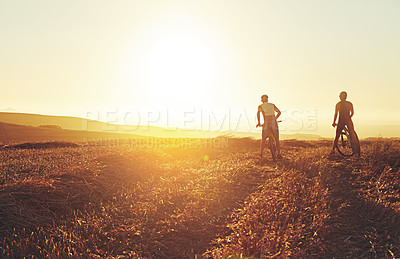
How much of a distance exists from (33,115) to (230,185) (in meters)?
57.3

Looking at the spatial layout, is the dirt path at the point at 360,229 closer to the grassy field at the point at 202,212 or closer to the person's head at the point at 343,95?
the grassy field at the point at 202,212

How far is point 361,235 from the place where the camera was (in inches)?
153

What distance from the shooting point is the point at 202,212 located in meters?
5.28

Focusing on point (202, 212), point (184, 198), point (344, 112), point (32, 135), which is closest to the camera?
point (202, 212)

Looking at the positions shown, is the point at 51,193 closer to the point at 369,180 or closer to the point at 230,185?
the point at 230,185

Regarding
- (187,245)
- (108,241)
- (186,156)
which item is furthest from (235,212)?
(186,156)

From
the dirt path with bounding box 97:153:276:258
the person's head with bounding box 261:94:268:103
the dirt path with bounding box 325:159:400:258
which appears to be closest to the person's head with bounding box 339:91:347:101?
the person's head with bounding box 261:94:268:103

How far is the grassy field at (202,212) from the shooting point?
12.0ft

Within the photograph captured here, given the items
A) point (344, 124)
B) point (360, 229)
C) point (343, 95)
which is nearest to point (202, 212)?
point (360, 229)

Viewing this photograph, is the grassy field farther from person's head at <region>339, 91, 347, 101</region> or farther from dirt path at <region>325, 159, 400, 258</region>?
person's head at <region>339, 91, 347, 101</region>

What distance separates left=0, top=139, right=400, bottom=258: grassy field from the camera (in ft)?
12.0

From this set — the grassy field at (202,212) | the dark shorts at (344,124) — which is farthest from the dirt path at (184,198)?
the dark shorts at (344,124)

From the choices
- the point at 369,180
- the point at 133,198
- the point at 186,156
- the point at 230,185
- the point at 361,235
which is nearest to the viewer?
the point at 361,235

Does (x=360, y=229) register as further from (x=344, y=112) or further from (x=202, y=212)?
(x=344, y=112)
